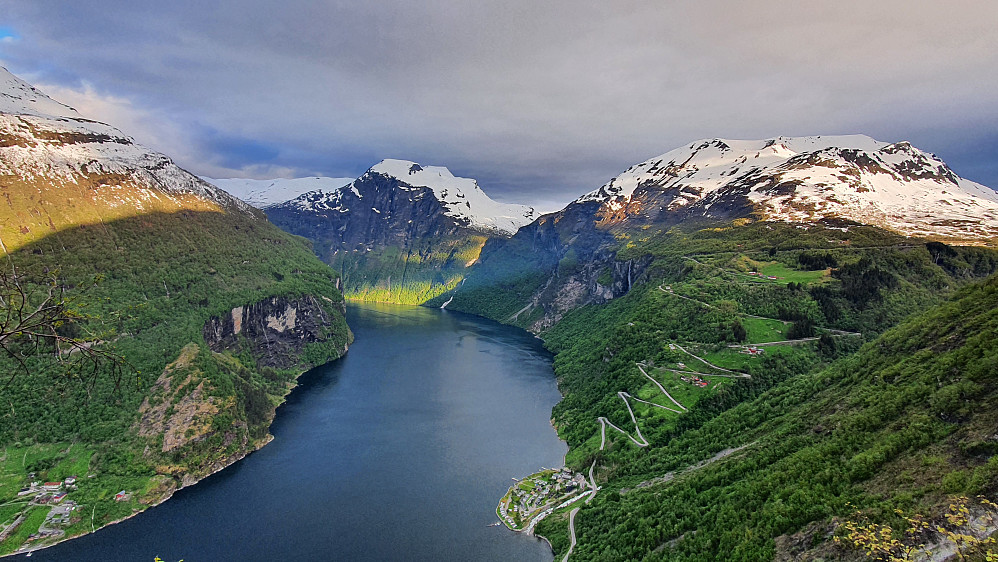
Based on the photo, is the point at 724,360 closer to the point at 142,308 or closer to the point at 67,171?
the point at 142,308

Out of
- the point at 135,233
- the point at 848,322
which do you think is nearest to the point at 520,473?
the point at 848,322

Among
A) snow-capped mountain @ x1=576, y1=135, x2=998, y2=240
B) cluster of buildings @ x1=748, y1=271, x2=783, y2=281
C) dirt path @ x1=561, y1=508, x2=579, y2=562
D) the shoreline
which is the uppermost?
snow-capped mountain @ x1=576, y1=135, x2=998, y2=240

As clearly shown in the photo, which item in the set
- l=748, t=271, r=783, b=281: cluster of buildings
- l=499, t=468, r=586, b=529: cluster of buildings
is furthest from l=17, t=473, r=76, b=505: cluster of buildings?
l=748, t=271, r=783, b=281: cluster of buildings

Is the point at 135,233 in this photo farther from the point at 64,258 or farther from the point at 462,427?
the point at 462,427

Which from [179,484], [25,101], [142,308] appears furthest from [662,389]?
[25,101]

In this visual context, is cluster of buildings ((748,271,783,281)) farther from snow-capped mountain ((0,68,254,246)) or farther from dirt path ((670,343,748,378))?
snow-capped mountain ((0,68,254,246))

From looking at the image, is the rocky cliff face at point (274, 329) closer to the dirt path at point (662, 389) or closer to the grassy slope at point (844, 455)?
the dirt path at point (662, 389)

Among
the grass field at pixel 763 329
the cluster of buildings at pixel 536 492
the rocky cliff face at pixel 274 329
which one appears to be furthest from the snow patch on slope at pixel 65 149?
the grass field at pixel 763 329
